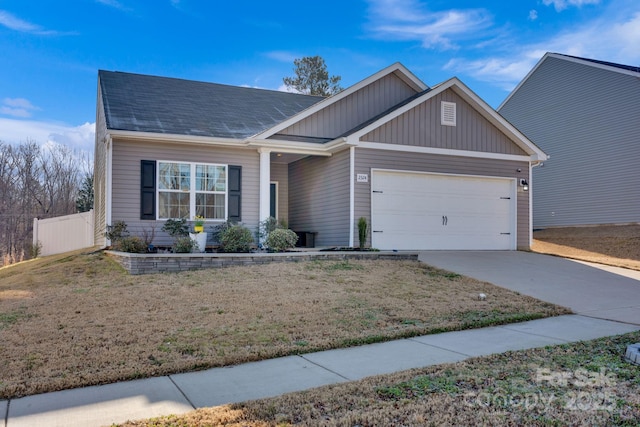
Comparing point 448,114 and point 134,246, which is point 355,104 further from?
point 134,246

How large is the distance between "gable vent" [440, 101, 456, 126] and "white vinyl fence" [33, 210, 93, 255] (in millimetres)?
12302

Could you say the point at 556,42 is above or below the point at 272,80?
below

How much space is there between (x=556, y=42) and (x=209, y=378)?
2129 cm

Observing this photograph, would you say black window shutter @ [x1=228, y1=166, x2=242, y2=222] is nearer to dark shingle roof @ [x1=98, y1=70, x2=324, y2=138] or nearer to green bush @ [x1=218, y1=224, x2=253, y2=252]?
dark shingle roof @ [x1=98, y1=70, x2=324, y2=138]

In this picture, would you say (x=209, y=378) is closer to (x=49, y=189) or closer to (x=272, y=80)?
(x=49, y=189)

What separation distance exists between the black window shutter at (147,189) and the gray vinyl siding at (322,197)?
14.8 feet

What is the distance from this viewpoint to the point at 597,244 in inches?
650

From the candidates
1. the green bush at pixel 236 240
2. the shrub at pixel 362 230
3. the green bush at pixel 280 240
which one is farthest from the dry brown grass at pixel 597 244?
the green bush at pixel 236 240

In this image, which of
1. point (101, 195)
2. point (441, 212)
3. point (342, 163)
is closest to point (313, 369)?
point (342, 163)

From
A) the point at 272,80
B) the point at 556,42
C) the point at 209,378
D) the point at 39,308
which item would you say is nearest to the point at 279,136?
the point at 39,308

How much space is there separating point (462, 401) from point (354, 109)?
12275 mm

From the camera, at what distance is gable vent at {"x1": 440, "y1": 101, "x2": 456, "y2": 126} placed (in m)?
14.3

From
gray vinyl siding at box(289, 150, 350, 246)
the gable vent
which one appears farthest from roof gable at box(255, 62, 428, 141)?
the gable vent

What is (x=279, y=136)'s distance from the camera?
1400cm
